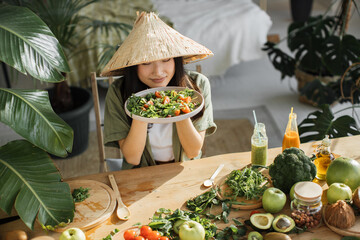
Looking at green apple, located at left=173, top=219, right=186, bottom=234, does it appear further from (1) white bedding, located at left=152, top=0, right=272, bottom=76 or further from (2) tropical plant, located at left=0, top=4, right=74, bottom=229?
(1) white bedding, located at left=152, top=0, right=272, bottom=76

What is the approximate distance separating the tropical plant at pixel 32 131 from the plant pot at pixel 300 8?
4736 mm

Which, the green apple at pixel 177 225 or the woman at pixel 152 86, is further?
the woman at pixel 152 86

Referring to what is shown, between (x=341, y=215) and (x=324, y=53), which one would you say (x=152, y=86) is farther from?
(x=324, y=53)

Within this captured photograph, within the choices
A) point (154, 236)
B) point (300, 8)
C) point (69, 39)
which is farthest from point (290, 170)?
point (300, 8)

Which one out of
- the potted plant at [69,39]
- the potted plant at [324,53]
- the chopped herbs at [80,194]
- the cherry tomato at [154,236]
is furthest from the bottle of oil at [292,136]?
the potted plant at [69,39]

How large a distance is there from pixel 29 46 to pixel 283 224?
0.99 m

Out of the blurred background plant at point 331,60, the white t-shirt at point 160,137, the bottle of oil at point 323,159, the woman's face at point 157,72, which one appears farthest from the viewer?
the blurred background plant at point 331,60

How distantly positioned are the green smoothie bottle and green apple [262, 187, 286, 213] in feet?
0.82

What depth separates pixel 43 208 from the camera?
1.24m

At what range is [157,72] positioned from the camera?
61.7 inches

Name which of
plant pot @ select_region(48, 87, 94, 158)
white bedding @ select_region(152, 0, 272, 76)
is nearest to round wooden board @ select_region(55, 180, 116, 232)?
plant pot @ select_region(48, 87, 94, 158)

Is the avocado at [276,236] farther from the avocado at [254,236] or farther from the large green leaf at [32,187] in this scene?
the large green leaf at [32,187]

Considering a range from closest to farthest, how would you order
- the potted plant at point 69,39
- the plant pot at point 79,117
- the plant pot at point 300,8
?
the potted plant at point 69,39 → the plant pot at point 79,117 → the plant pot at point 300,8

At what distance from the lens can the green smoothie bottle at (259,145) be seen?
151 cm
